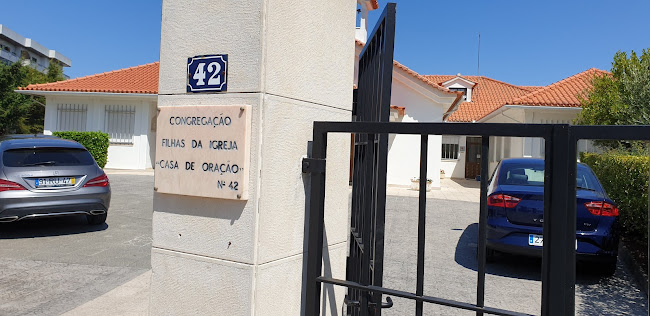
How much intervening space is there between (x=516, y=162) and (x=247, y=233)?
6.10m

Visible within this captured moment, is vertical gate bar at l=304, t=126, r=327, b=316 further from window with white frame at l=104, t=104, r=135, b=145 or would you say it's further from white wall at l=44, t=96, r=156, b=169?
window with white frame at l=104, t=104, r=135, b=145

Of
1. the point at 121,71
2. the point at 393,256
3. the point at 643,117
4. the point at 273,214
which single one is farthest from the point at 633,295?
the point at 121,71

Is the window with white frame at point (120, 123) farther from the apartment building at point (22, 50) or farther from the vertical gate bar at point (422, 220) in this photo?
the apartment building at point (22, 50)

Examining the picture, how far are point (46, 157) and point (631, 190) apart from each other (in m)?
9.10

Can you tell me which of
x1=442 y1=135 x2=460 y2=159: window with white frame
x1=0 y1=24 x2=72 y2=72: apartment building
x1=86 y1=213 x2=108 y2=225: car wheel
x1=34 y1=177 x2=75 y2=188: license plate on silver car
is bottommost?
x1=86 y1=213 x2=108 y2=225: car wheel

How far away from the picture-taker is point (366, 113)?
253 centimetres

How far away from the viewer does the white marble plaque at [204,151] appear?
6.22 ft

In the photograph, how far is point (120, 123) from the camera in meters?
20.2

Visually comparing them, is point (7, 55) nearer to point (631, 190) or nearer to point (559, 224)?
point (631, 190)

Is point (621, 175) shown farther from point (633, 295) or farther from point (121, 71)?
point (121, 71)

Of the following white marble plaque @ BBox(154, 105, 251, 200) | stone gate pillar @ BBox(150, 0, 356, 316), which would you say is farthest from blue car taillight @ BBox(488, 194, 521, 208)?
white marble plaque @ BBox(154, 105, 251, 200)

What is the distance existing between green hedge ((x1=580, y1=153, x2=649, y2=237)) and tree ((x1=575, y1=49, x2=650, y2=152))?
3.77 meters

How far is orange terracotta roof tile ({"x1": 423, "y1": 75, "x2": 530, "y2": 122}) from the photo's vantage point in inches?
1033

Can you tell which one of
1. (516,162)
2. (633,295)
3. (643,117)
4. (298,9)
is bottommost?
(633,295)
